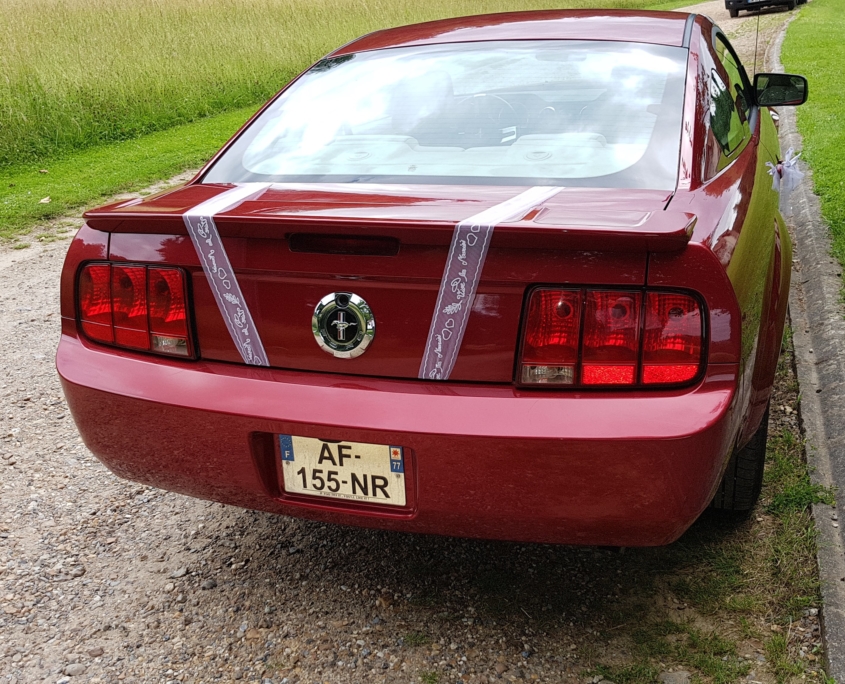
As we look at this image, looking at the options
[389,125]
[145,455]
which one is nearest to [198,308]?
[145,455]

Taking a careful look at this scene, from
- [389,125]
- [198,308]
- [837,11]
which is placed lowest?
[837,11]

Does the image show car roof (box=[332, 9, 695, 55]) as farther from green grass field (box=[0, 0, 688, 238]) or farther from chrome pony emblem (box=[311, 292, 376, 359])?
green grass field (box=[0, 0, 688, 238])

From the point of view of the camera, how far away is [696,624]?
230 centimetres

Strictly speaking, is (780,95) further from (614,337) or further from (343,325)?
(343,325)

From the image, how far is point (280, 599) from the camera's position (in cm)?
249

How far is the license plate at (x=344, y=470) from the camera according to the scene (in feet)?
6.47

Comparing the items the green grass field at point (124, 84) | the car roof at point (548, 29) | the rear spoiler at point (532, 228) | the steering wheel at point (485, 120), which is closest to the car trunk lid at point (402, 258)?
the rear spoiler at point (532, 228)

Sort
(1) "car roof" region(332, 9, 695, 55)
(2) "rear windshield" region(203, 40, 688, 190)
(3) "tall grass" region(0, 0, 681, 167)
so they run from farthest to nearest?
(3) "tall grass" region(0, 0, 681, 167)
(1) "car roof" region(332, 9, 695, 55)
(2) "rear windshield" region(203, 40, 688, 190)

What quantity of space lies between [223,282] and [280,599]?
3.17 ft

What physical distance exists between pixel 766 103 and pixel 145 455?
113 inches

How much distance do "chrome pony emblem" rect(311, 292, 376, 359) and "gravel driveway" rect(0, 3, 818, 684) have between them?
817mm

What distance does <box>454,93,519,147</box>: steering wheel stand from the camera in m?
2.48

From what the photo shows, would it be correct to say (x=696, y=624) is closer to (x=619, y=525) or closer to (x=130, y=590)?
(x=619, y=525)

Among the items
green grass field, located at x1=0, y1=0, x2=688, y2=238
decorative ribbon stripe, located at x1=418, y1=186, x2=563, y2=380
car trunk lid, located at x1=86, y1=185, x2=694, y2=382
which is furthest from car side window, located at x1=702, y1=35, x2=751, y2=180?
green grass field, located at x1=0, y1=0, x2=688, y2=238
